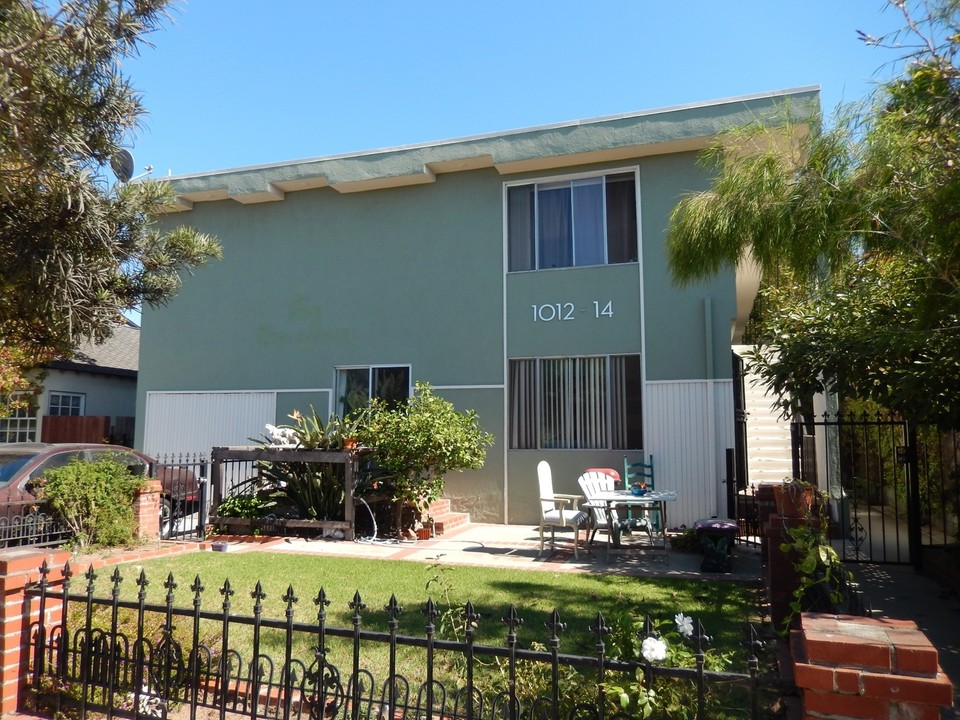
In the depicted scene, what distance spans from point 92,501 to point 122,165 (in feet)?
14.1

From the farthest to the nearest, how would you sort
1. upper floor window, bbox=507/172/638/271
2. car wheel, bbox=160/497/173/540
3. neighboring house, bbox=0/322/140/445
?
1. neighboring house, bbox=0/322/140/445
2. upper floor window, bbox=507/172/638/271
3. car wheel, bbox=160/497/173/540

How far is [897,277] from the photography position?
6039mm

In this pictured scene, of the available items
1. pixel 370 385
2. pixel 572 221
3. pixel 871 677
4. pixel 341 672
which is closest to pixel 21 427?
pixel 370 385

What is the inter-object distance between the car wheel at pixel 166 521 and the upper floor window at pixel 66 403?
33.0ft

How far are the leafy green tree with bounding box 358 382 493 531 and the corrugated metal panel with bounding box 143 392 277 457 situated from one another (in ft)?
13.8

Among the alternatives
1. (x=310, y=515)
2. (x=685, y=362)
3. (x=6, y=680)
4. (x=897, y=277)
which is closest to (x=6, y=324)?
(x=6, y=680)

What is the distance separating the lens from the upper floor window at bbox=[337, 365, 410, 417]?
13555mm

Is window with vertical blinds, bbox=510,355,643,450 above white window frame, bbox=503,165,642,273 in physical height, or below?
below

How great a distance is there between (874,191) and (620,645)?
367 centimetres

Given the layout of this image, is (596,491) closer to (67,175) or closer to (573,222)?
(573,222)

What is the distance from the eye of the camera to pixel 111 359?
22203 millimetres

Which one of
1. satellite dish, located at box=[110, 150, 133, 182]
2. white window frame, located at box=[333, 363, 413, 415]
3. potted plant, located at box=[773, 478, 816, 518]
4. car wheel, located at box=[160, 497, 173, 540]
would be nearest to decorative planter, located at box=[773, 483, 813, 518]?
potted plant, located at box=[773, 478, 816, 518]

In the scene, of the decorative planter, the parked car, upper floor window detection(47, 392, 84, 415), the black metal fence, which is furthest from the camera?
upper floor window detection(47, 392, 84, 415)

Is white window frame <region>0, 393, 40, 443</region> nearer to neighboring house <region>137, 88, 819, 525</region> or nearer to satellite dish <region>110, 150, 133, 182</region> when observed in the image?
neighboring house <region>137, 88, 819, 525</region>
